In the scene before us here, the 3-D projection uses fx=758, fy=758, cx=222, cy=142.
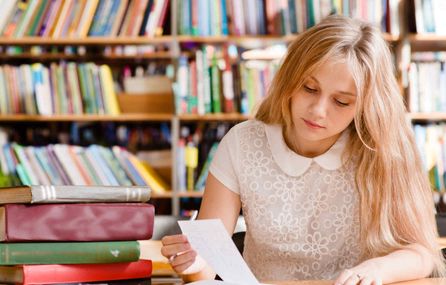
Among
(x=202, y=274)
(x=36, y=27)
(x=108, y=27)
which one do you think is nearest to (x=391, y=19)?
(x=108, y=27)

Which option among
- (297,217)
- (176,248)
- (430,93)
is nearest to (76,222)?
(176,248)

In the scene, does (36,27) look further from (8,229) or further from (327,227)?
(8,229)

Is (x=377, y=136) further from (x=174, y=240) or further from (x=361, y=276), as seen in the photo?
(x=174, y=240)

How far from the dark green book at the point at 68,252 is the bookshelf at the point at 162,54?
229cm

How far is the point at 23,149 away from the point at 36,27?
1.93ft

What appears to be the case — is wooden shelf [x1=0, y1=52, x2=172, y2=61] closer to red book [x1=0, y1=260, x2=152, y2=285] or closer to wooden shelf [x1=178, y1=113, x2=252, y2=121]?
Result: wooden shelf [x1=178, y1=113, x2=252, y2=121]

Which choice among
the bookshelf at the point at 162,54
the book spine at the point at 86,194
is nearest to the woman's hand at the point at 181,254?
the book spine at the point at 86,194

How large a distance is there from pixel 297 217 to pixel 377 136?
0.83 feet

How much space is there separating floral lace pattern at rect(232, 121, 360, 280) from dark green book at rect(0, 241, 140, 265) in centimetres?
47

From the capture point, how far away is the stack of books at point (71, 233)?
3.88 ft

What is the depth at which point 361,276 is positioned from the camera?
1312mm

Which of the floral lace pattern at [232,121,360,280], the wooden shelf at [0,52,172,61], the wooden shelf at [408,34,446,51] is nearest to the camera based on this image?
the floral lace pattern at [232,121,360,280]

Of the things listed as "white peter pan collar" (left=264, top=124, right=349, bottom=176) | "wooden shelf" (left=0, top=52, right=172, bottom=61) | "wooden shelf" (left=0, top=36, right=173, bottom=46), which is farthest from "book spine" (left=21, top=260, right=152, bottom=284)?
"wooden shelf" (left=0, top=52, right=172, bottom=61)

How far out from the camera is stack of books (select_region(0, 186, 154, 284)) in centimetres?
118
